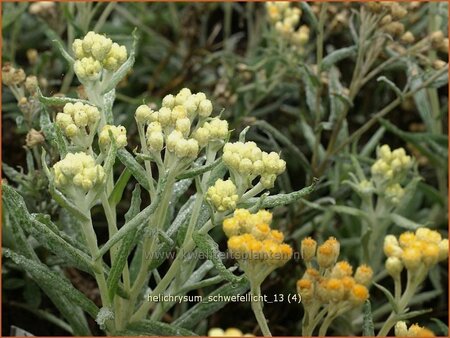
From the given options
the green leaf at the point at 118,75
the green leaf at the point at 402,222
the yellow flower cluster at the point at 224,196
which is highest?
the green leaf at the point at 118,75

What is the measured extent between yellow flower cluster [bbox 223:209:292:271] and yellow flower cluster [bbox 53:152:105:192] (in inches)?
11.2

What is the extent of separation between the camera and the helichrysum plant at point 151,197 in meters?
1.52

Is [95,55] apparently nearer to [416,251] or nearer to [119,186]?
[119,186]

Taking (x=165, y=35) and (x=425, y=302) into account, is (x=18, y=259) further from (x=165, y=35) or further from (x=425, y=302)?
(x=165, y=35)

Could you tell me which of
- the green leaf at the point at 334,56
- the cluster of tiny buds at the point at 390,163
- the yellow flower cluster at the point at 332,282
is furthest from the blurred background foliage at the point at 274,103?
the yellow flower cluster at the point at 332,282

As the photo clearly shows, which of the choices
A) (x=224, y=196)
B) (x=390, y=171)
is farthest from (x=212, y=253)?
(x=390, y=171)

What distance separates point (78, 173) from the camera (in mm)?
1494

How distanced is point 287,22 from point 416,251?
1.37 metres

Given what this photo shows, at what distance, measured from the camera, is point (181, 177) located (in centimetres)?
163

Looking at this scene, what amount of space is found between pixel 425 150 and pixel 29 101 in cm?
138

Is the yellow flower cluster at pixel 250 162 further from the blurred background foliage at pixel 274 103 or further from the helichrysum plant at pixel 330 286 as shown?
the blurred background foliage at pixel 274 103

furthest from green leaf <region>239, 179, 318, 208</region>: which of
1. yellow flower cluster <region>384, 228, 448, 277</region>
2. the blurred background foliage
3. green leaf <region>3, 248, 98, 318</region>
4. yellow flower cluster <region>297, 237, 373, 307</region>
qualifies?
the blurred background foliage

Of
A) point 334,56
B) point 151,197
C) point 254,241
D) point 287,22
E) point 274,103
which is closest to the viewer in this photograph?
point 254,241

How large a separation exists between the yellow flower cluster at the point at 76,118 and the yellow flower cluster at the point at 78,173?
0.11m
